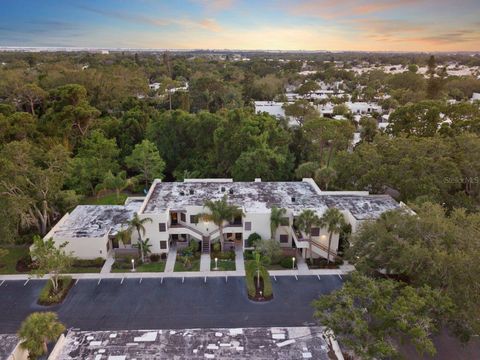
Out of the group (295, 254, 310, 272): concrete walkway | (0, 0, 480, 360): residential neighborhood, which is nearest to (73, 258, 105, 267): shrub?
(0, 0, 480, 360): residential neighborhood

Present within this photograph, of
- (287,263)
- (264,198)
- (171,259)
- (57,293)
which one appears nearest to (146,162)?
(171,259)

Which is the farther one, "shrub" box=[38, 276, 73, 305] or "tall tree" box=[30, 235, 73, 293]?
"shrub" box=[38, 276, 73, 305]

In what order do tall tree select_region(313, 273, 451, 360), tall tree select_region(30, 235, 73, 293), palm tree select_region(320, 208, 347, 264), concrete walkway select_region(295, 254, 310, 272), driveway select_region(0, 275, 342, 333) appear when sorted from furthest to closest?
concrete walkway select_region(295, 254, 310, 272), palm tree select_region(320, 208, 347, 264), tall tree select_region(30, 235, 73, 293), driveway select_region(0, 275, 342, 333), tall tree select_region(313, 273, 451, 360)

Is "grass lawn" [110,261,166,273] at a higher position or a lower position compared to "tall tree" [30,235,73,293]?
lower

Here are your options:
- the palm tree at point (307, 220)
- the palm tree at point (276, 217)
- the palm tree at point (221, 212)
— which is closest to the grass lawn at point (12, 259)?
the palm tree at point (221, 212)

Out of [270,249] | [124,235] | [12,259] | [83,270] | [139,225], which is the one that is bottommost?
[12,259]

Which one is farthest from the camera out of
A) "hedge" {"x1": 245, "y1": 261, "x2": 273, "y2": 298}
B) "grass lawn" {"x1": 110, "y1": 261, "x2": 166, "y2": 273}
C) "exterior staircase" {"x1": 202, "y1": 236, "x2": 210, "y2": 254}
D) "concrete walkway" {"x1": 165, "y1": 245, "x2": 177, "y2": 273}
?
"exterior staircase" {"x1": 202, "y1": 236, "x2": 210, "y2": 254}

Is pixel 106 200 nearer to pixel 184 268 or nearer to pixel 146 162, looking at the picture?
pixel 146 162

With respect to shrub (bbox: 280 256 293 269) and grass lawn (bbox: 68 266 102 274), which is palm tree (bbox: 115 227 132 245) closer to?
grass lawn (bbox: 68 266 102 274)
